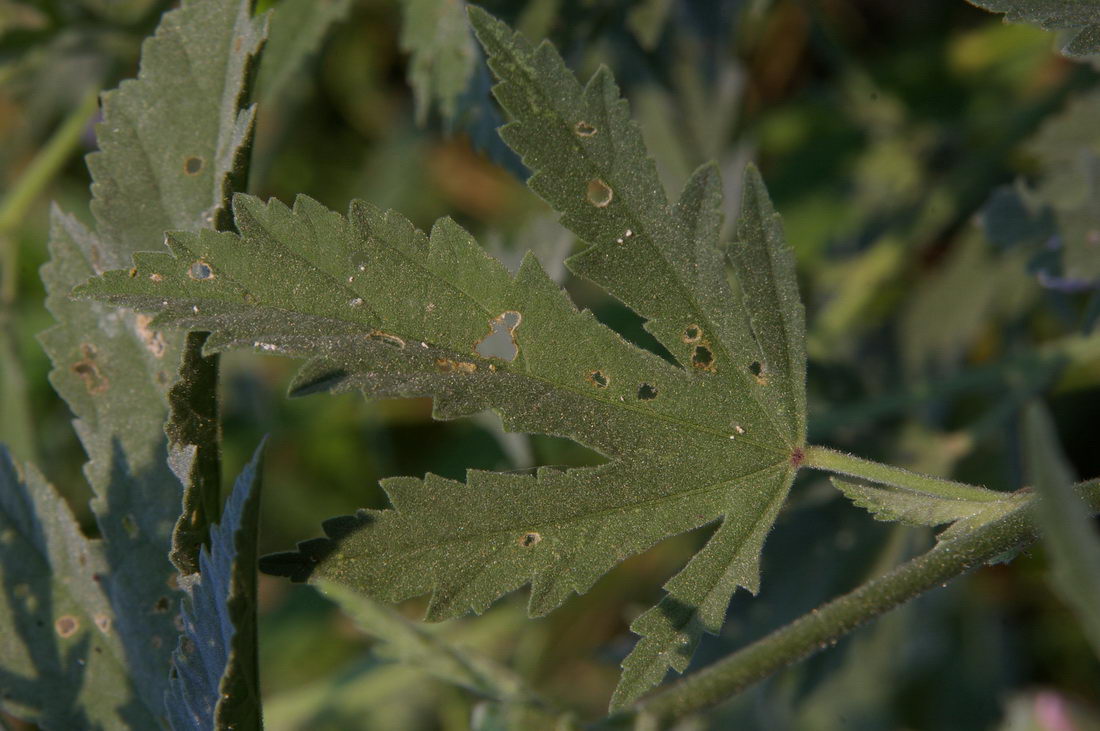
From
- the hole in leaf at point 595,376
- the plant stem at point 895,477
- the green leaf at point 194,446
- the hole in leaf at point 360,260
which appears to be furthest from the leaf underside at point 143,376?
the plant stem at point 895,477

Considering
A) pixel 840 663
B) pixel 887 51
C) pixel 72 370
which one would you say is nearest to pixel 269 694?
pixel 840 663

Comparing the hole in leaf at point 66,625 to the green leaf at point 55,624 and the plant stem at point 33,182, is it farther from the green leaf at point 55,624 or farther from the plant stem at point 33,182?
the plant stem at point 33,182

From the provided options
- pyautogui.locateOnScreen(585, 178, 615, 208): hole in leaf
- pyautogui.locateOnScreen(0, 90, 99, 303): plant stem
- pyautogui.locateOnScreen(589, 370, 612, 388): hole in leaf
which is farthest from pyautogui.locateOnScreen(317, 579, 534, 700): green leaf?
→ pyautogui.locateOnScreen(0, 90, 99, 303): plant stem

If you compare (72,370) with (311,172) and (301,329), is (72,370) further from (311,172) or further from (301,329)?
(311,172)

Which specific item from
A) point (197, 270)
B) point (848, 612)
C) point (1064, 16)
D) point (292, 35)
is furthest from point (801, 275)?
point (197, 270)

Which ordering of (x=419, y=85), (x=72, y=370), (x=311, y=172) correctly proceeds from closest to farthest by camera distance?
(x=72, y=370), (x=419, y=85), (x=311, y=172)

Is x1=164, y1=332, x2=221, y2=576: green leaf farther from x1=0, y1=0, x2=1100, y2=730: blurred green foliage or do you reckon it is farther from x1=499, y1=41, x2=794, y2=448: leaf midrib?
x1=0, y1=0, x2=1100, y2=730: blurred green foliage
